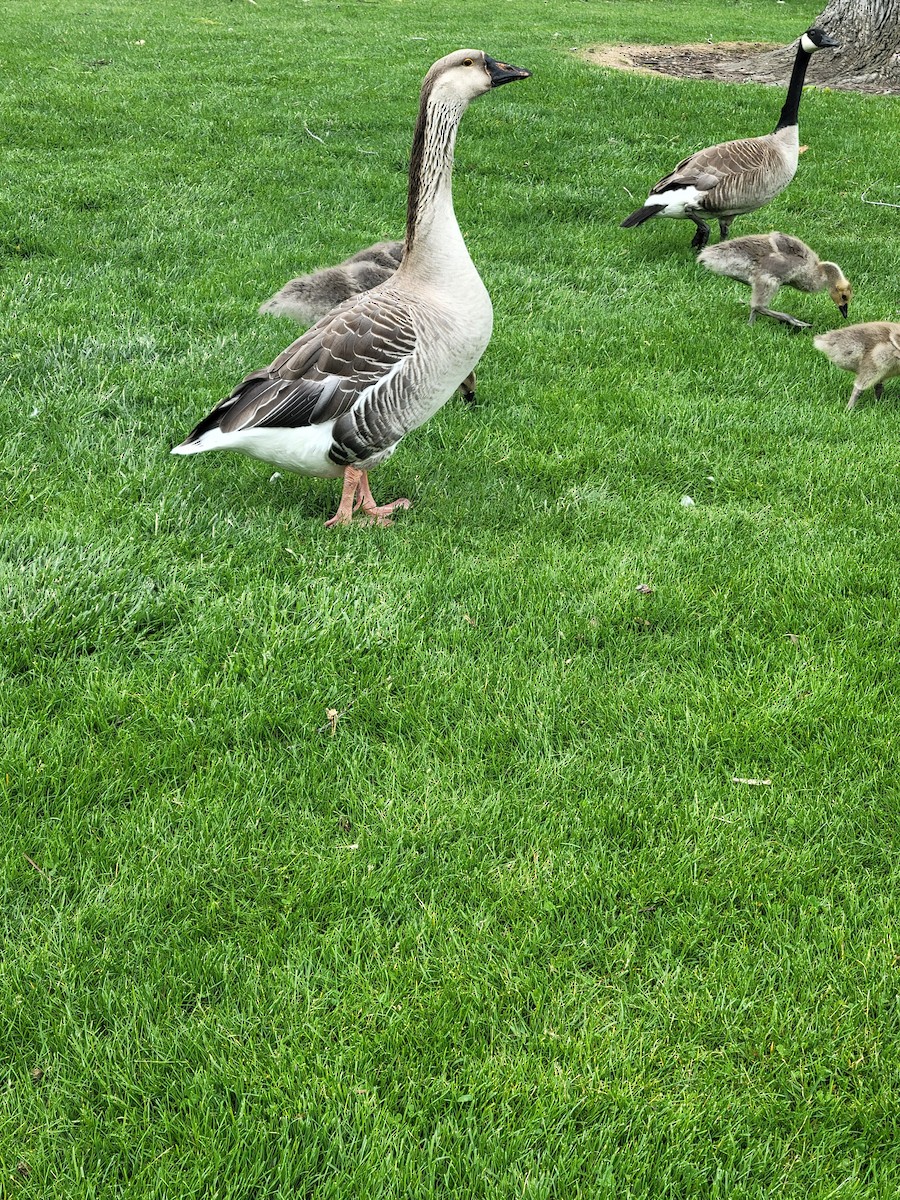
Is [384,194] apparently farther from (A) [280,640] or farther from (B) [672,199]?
(A) [280,640]

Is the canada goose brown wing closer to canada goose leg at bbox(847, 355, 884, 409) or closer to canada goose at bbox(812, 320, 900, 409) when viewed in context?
canada goose at bbox(812, 320, 900, 409)

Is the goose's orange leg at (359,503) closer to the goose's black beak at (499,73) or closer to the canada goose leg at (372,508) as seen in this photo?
the canada goose leg at (372,508)

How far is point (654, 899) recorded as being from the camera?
114 inches

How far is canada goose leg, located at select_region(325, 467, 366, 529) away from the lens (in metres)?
4.69

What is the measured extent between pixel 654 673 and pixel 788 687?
528mm

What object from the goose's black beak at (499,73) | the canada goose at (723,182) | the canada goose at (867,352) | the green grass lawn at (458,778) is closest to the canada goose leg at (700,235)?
the canada goose at (723,182)

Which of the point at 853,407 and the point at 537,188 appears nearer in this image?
the point at 853,407

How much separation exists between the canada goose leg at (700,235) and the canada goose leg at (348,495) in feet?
20.4

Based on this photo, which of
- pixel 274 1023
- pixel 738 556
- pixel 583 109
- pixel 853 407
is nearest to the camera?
pixel 274 1023

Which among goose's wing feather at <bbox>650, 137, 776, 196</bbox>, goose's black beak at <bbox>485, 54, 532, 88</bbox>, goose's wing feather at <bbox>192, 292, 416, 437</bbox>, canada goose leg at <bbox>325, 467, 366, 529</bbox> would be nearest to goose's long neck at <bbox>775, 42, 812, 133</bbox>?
goose's wing feather at <bbox>650, 137, 776, 196</bbox>

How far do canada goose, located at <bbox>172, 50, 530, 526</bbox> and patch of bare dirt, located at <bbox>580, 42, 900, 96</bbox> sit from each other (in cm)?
1414

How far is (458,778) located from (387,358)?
214 cm

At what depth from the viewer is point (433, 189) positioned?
15.3ft

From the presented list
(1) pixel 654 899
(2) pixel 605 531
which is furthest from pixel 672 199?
(1) pixel 654 899
